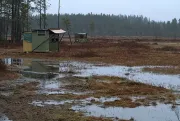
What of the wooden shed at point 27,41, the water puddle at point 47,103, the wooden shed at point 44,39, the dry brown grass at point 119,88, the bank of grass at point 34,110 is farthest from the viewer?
the wooden shed at point 27,41

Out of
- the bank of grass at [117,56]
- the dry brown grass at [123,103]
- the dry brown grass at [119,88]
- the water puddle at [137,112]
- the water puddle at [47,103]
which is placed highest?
the water puddle at [137,112]

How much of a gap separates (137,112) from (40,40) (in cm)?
2595

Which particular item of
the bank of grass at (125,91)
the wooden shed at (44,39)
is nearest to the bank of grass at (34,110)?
the bank of grass at (125,91)

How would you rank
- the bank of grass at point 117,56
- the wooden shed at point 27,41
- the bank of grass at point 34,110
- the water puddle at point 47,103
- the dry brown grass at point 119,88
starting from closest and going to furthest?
the bank of grass at point 34,110 < the water puddle at point 47,103 < the dry brown grass at point 119,88 < the bank of grass at point 117,56 < the wooden shed at point 27,41

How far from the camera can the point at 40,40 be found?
34.0m

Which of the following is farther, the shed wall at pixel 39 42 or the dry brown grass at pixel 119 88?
the shed wall at pixel 39 42

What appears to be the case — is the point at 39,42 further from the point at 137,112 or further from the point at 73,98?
the point at 137,112

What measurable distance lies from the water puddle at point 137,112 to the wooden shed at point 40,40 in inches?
975

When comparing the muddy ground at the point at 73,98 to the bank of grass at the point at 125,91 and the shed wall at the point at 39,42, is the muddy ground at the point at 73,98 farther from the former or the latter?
the shed wall at the point at 39,42

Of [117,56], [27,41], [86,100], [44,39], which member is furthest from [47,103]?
[27,41]

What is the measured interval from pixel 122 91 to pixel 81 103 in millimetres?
2568

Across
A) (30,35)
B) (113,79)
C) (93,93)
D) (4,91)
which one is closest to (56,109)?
(93,93)

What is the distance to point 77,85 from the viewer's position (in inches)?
535

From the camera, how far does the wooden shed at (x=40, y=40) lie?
111ft
